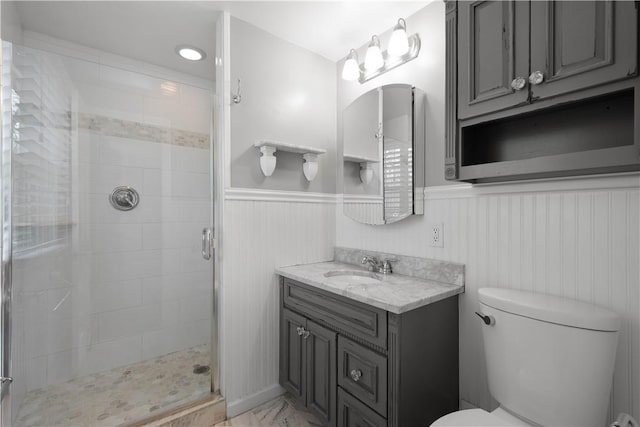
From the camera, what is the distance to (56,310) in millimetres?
1777

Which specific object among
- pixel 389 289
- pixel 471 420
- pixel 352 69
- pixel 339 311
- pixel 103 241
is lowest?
pixel 471 420

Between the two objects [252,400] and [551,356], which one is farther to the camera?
[252,400]

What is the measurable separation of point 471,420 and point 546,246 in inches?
28.1

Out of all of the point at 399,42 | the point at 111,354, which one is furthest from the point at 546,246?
the point at 111,354

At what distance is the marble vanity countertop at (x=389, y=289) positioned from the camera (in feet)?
3.86

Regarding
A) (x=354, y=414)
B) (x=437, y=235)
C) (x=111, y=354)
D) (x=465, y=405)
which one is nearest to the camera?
(x=354, y=414)

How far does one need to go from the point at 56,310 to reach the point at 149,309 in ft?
1.69

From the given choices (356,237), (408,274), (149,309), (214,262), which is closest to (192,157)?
(214,262)

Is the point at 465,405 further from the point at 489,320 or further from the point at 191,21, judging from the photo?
the point at 191,21

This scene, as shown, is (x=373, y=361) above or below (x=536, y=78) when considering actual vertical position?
below

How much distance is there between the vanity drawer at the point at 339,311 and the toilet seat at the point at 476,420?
30 cm

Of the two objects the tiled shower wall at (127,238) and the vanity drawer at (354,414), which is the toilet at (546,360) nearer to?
the vanity drawer at (354,414)

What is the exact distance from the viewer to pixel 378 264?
180cm

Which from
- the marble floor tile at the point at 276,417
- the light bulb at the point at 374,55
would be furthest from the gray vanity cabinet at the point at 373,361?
the light bulb at the point at 374,55
